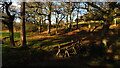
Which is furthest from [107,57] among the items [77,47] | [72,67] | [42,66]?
[42,66]

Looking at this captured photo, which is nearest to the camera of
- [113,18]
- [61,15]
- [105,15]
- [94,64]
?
[94,64]

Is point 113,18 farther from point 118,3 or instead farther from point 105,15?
point 118,3

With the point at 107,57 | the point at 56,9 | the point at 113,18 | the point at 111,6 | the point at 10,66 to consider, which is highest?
the point at 56,9

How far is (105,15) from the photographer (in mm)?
8969

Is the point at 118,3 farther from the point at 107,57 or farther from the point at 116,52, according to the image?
the point at 107,57

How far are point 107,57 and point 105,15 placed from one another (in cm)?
422

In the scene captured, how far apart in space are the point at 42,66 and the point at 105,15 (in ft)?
23.5

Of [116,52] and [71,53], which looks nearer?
[116,52]

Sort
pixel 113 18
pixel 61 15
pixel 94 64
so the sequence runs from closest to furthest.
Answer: pixel 94 64, pixel 113 18, pixel 61 15

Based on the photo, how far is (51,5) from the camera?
63.7 feet

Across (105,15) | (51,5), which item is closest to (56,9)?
(51,5)

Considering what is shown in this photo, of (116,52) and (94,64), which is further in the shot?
(116,52)

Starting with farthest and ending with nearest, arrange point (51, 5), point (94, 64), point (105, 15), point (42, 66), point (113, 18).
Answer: point (51, 5)
point (105, 15)
point (113, 18)
point (42, 66)
point (94, 64)

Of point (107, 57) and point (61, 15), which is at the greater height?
point (61, 15)
